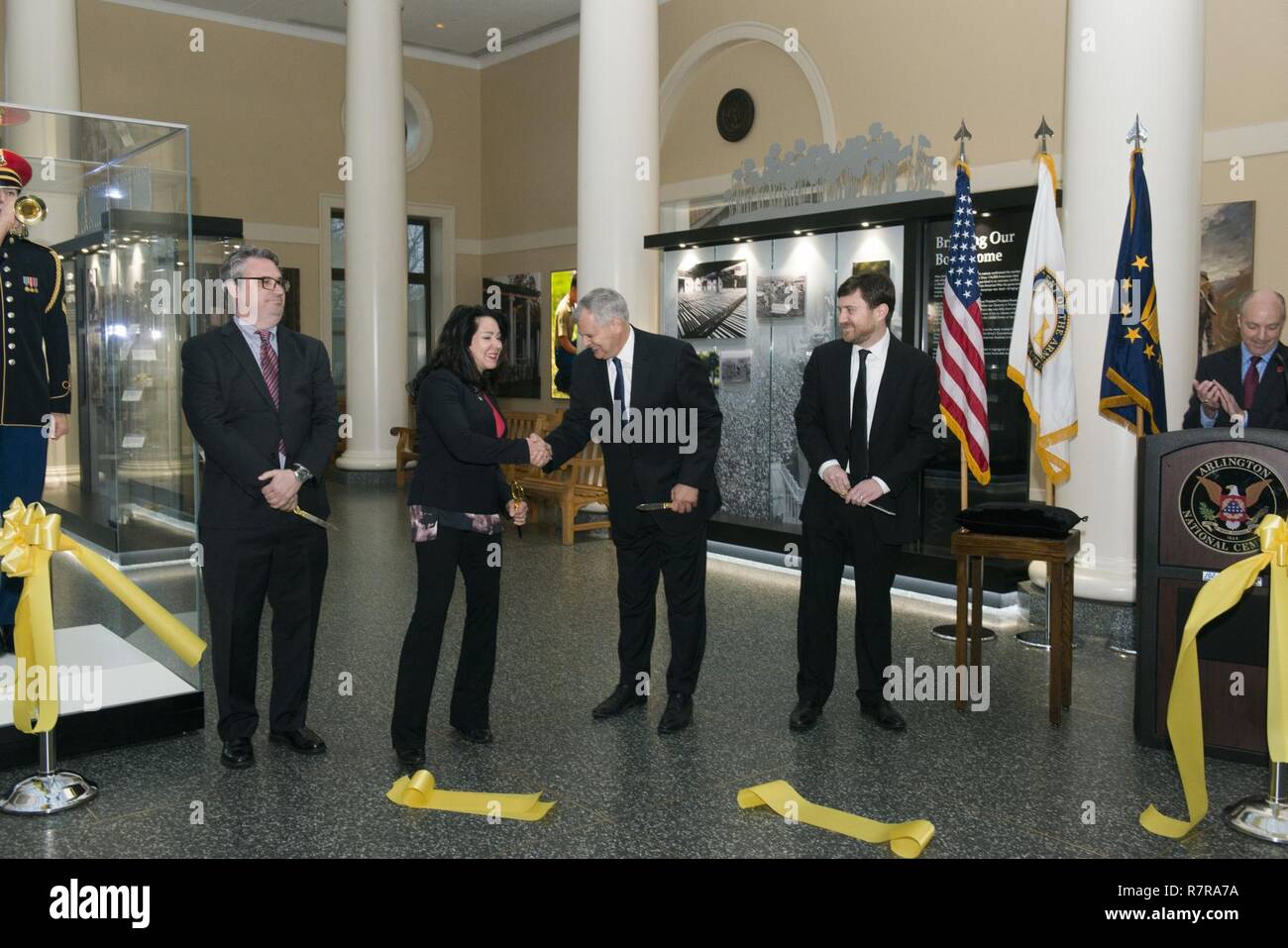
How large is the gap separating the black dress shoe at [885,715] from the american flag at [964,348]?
2.02m

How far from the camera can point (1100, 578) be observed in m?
6.11

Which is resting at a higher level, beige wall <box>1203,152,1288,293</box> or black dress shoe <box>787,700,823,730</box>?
beige wall <box>1203,152,1288,293</box>

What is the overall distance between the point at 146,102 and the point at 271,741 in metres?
13.6

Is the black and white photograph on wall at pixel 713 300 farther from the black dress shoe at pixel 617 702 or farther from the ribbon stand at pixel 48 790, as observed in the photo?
the ribbon stand at pixel 48 790

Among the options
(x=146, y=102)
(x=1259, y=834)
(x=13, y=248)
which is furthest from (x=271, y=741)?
(x=146, y=102)

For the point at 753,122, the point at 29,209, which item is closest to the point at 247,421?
the point at 29,209

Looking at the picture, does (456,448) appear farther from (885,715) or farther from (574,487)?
(574,487)

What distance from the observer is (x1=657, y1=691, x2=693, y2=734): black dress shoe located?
15.1ft

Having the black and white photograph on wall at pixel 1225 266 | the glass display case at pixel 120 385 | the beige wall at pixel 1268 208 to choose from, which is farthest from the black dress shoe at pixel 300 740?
the beige wall at pixel 1268 208

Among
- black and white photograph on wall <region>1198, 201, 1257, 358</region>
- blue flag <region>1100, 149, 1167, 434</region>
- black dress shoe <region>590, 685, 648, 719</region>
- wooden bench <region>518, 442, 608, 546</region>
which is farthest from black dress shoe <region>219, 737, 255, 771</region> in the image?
black and white photograph on wall <region>1198, 201, 1257, 358</region>

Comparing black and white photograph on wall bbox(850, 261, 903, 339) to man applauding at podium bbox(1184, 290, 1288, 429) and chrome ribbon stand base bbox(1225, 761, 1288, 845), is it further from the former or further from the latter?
chrome ribbon stand base bbox(1225, 761, 1288, 845)

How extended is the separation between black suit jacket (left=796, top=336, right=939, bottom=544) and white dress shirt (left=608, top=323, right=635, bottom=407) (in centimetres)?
81

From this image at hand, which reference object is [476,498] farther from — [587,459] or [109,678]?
[587,459]

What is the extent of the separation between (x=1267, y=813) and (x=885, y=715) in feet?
4.77
